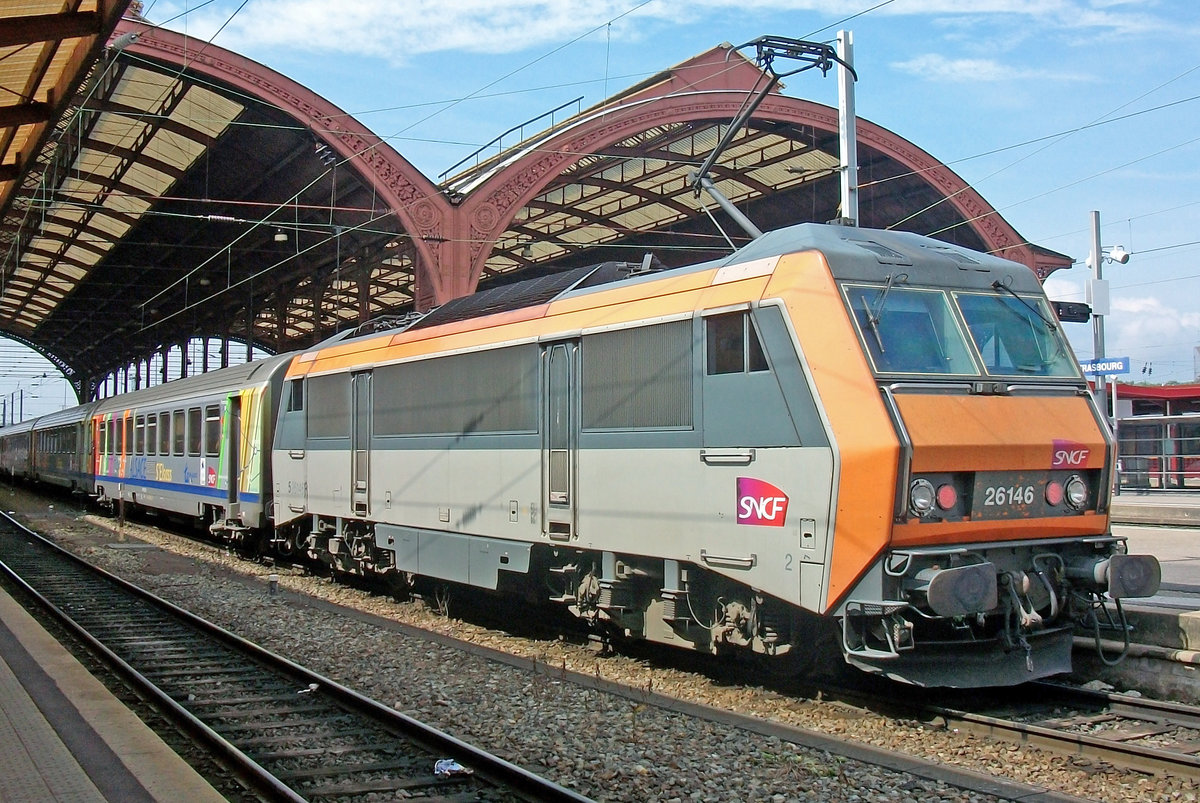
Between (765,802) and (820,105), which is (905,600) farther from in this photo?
(820,105)

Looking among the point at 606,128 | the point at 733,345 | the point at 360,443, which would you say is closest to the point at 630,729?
the point at 733,345

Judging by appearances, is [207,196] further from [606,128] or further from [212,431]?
[606,128]

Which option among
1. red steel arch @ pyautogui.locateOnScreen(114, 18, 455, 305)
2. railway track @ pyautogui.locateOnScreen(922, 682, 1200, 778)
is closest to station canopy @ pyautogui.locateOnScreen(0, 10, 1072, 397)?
red steel arch @ pyautogui.locateOnScreen(114, 18, 455, 305)

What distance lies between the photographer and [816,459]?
7.35 meters

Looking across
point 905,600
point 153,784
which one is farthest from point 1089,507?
point 153,784

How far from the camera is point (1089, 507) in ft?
26.6

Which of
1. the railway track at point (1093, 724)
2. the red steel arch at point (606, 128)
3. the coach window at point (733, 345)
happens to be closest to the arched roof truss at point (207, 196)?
the red steel arch at point (606, 128)

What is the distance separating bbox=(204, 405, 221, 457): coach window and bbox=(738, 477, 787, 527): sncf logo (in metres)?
13.9

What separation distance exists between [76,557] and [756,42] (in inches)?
572

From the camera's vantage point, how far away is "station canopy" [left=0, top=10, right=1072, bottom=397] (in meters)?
22.5

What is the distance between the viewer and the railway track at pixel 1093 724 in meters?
6.45

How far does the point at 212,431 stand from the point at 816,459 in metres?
15.3

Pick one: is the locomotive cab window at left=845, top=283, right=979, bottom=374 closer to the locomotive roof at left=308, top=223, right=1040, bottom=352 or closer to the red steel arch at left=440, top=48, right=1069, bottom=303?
the locomotive roof at left=308, top=223, right=1040, bottom=352

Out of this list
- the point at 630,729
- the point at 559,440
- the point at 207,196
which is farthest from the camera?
the point at 207,196
